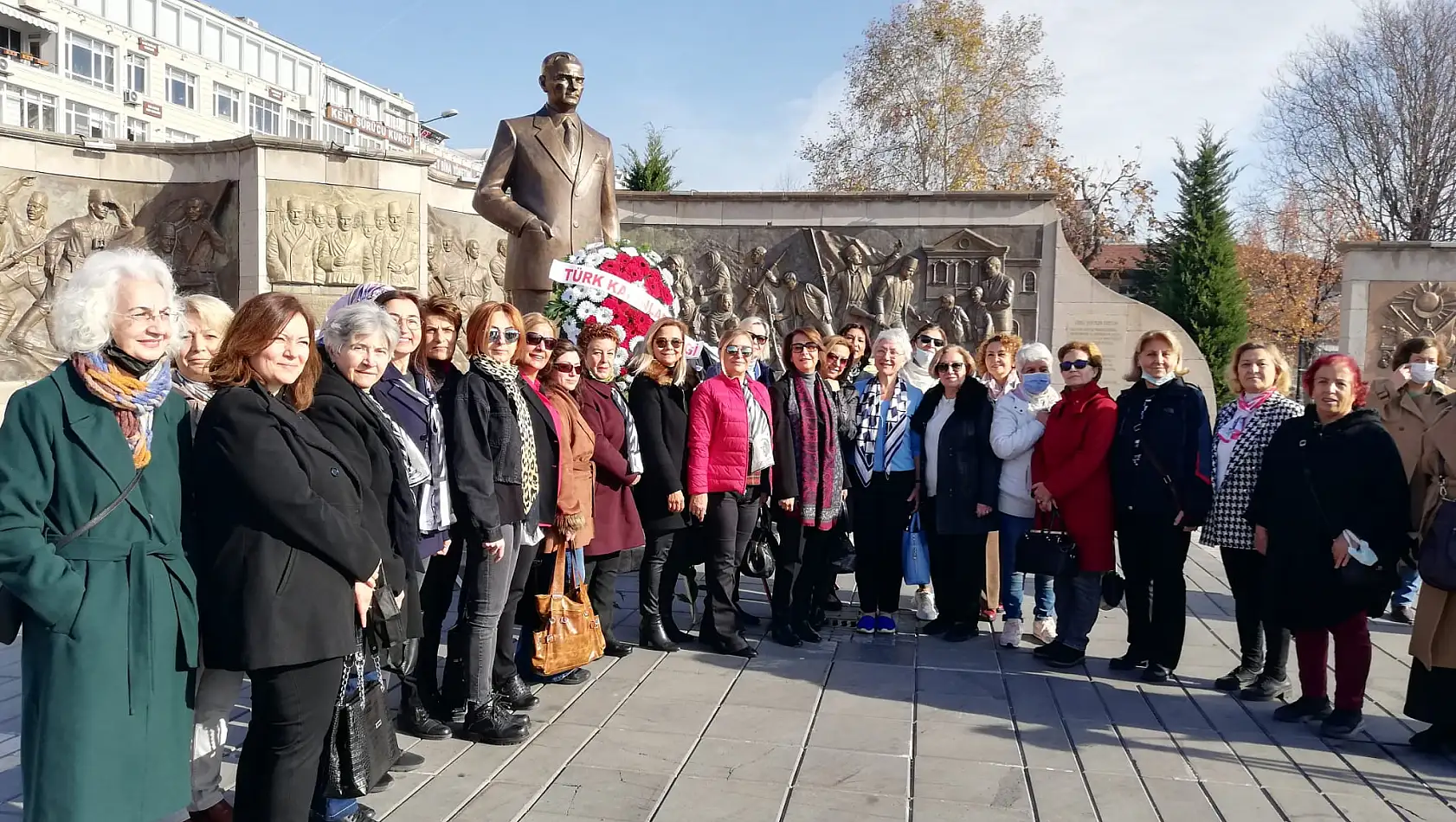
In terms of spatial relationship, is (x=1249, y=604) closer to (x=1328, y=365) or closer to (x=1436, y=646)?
(x=1436, y=646)

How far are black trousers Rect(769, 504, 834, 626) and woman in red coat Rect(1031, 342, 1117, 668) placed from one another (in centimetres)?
130

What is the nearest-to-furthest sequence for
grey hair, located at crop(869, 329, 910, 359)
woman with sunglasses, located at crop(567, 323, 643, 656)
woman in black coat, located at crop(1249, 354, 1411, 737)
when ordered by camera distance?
woman in black coat, located at crop(1249, 354, 1411, 737)
woman with sunglasses, located at crop(567, 323, 643, 656)
grey hair, located at crop(869, 329, 910, 359)

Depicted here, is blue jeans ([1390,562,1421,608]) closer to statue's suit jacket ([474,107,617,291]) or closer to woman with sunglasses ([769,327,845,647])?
woman with sunglasses ([769,327,845,647])

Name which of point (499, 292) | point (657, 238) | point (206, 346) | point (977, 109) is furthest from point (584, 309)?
point (977, 109)

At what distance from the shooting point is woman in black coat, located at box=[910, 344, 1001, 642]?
5.86 m

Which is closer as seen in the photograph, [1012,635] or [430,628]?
[430,628]

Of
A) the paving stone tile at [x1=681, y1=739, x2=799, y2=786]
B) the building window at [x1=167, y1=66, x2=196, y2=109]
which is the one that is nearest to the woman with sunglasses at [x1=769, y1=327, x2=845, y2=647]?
the paving stone tile at [x1=681, y1=739, x2=799, y2=786]

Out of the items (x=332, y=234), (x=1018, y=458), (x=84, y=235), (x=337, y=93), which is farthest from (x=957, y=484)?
(x=337, y=93)

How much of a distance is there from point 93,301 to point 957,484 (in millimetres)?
4563

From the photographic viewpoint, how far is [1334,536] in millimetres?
4551

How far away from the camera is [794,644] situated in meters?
5.82

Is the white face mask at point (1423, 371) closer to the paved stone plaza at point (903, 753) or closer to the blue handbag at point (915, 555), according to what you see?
the paved stone plaza at point (903, 753)

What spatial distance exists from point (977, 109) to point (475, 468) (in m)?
31.2

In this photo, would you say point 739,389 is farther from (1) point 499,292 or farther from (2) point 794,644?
(1) point 499,292
